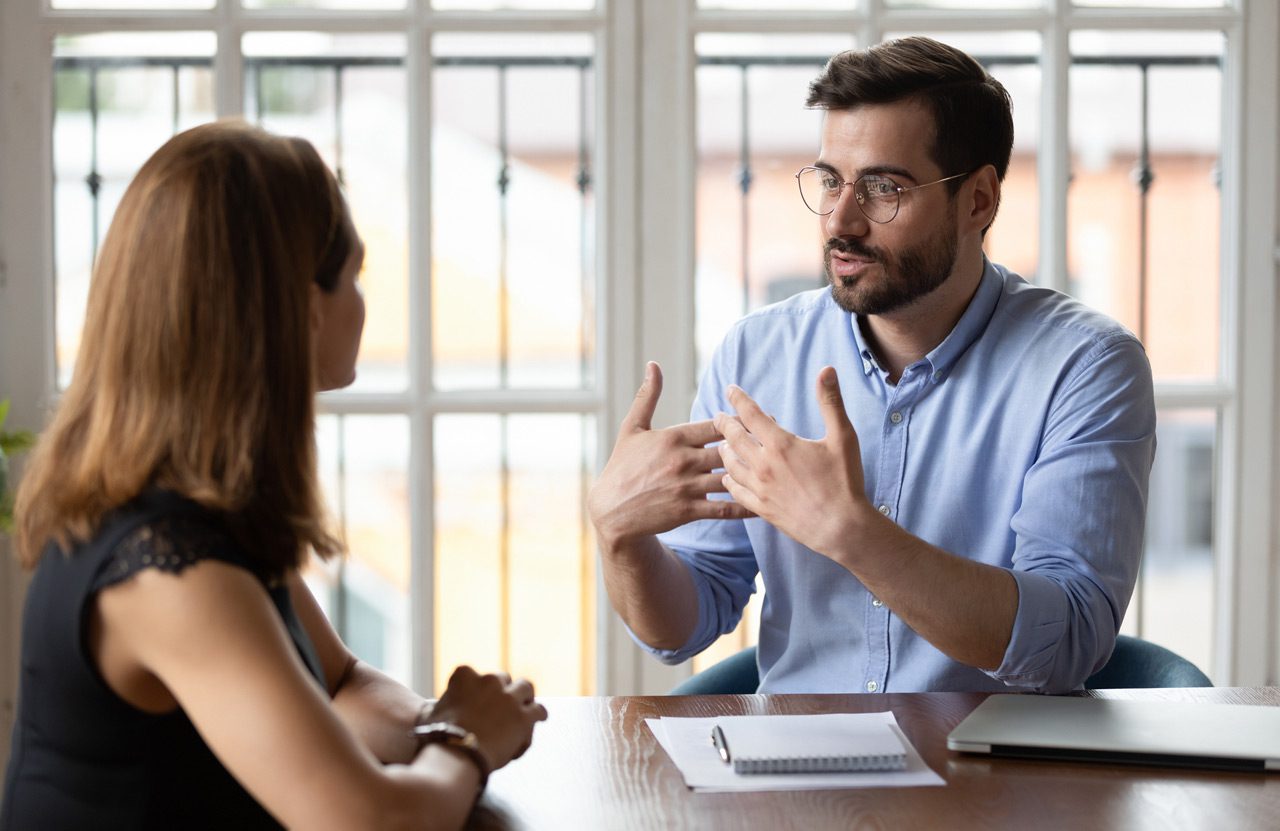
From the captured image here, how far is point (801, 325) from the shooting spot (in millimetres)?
2082

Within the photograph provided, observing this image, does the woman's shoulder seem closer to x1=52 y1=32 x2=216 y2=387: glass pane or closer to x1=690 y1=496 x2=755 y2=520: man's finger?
x1=690 y1=496 x2=755 y2=520: man's finger

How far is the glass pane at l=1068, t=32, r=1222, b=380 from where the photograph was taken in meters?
2.88

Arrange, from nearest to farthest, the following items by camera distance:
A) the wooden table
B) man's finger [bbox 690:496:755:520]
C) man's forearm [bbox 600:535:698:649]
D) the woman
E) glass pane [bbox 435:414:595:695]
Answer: the woman
the wooden table
man's finger [bbox 690:496:755:520]
man's forearm [bbox 600:535:698:649]
glass pane [bbox 435:414:595:695]

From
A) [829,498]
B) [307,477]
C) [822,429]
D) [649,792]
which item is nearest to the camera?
[307,477]

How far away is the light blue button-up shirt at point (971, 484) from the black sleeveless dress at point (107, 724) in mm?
970

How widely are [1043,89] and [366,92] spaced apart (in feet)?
4.85

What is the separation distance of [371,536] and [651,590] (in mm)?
1338

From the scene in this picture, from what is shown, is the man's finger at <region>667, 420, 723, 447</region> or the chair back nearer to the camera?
the man's finger at <region>667, 420, 723, 447</region>

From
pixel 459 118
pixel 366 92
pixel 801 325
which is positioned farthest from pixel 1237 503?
pixel 366 92

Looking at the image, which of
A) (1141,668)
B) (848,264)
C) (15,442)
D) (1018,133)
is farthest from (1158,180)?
(15,442)

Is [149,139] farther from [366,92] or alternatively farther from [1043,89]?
[1043,89]

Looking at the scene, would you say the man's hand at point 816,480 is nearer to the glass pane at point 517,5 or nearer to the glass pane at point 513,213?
the glass pane at point 513,213

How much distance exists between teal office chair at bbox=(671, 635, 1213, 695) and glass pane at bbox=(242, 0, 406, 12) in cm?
159

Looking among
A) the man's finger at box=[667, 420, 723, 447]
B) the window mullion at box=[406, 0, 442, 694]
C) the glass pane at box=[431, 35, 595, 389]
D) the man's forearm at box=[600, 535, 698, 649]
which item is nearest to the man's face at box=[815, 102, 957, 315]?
the man's finger at box=[667, 420, 723, 447]
